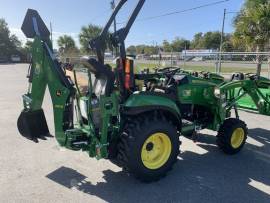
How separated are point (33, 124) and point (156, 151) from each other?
1862 millimetres

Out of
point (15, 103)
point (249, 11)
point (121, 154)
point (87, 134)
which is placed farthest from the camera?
point (249, 11)

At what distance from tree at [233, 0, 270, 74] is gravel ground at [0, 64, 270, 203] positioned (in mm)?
8447

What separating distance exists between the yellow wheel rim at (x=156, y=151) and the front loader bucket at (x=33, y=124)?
5.05 feet

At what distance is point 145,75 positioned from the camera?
5266 mm

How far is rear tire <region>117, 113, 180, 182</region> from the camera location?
4184 mm

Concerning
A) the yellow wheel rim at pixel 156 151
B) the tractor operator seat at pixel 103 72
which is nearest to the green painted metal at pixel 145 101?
the tractor operator seat at pixel 103 72

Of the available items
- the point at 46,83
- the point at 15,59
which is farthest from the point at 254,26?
the point at 15,59

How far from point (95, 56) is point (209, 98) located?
247 cm

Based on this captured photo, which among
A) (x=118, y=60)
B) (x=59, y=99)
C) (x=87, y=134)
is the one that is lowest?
(x=87, y=134)

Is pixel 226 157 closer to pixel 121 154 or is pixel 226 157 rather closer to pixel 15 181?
pixel 121 154

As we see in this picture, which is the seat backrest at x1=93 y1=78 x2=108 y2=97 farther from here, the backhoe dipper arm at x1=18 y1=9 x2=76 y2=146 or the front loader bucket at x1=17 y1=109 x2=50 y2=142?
the front loader bucket at x1=17 y1=109 x2=50 y2=142

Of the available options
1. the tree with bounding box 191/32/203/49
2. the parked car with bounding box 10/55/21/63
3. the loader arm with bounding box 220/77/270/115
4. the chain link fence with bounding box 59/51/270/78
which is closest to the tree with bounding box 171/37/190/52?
the tree with bounding box 191/32/203/49

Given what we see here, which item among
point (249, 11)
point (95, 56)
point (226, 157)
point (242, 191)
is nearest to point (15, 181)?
point (95, 56)

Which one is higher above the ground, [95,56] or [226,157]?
[95,56]
